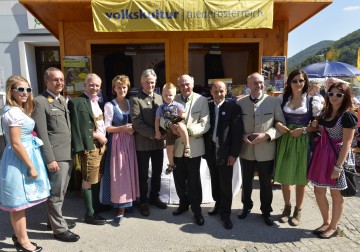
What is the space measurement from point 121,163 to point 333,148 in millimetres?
2444

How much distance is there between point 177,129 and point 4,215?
2756mm

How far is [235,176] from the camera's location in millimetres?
4469

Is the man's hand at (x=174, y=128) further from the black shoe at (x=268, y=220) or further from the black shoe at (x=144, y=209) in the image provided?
the black shoe at (x=268, y=220)

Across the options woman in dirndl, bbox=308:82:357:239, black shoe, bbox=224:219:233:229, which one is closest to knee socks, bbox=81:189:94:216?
black shoe, bbox=224:219:233:229

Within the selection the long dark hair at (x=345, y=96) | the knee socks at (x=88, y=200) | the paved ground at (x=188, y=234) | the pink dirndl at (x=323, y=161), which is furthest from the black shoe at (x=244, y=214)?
the knee socks at (x=88, y=200)

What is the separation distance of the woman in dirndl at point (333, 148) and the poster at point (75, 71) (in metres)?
3.68

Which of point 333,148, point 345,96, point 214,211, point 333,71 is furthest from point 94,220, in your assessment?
point 333,71

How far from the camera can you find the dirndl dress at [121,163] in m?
3.65

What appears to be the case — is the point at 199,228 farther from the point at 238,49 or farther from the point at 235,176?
the point at 238,49

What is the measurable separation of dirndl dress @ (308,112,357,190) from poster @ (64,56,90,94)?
3.68m

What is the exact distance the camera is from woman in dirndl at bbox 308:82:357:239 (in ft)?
9.89

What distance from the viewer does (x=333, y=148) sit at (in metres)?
3.13

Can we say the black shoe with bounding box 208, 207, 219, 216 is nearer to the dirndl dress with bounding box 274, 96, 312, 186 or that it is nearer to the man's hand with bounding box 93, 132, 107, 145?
the dirndl dress with bounding box 274, 96, 312, 186

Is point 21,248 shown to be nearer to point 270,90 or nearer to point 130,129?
point 130,129
